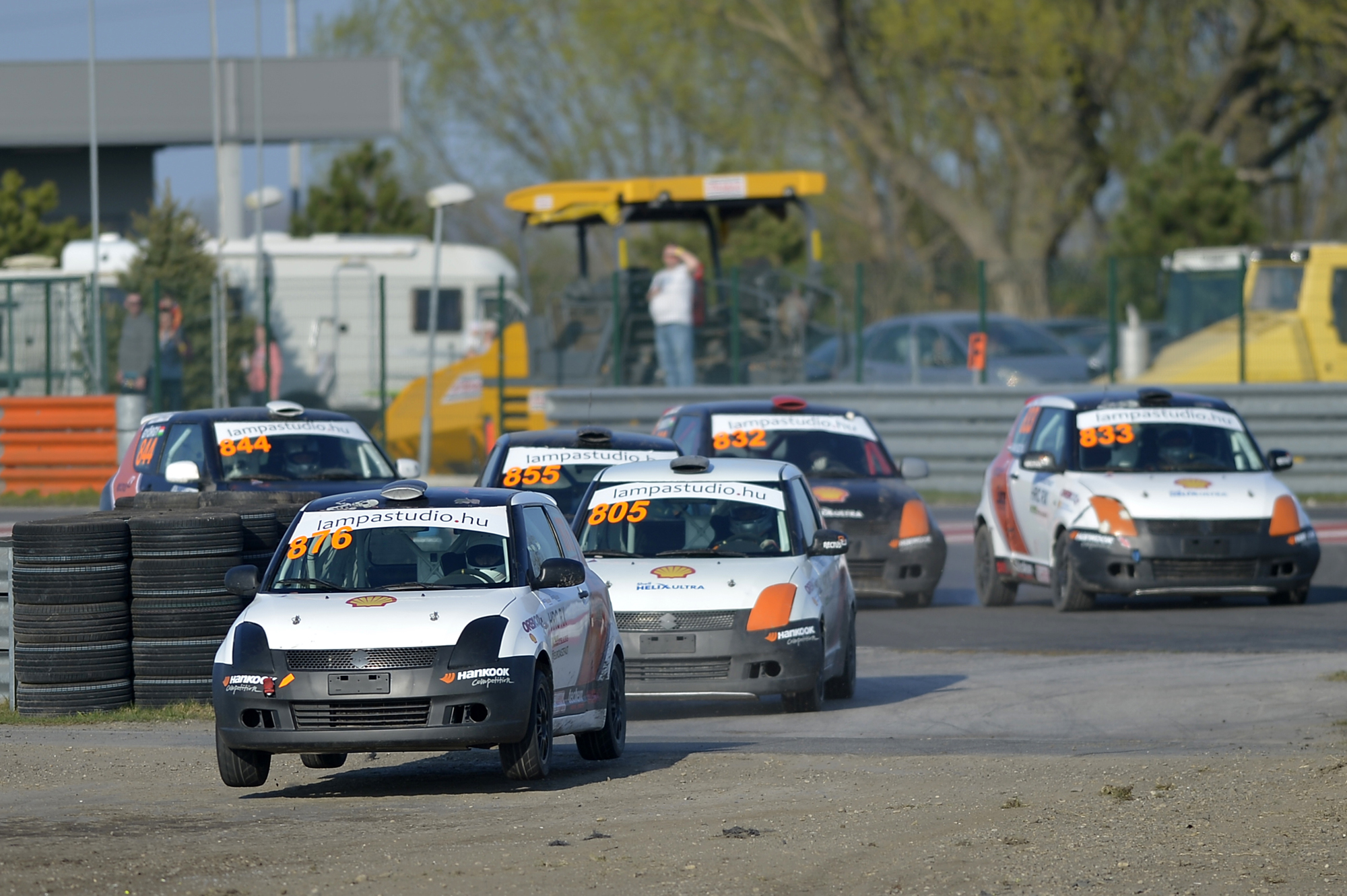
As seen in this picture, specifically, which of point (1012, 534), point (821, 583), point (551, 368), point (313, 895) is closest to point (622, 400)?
point (551, 368)

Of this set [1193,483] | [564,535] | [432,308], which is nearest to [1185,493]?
[1193,483]

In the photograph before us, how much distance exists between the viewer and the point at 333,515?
972 cm

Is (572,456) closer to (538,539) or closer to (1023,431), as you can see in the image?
(1023,431)

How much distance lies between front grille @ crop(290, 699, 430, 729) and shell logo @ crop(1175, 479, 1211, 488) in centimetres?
888

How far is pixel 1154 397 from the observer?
1706 cm

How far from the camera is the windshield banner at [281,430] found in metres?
16.5

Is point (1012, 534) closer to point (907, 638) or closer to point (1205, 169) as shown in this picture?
point (907, 638)

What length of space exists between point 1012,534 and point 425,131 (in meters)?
45.6

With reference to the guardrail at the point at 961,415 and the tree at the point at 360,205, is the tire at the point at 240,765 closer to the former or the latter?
the guardrail at the point at 961,415

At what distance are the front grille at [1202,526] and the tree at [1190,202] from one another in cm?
2361

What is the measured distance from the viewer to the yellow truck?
25156mm

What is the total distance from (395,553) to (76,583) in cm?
254

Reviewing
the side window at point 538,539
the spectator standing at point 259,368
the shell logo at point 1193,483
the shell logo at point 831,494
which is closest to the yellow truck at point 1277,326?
the shell logo at point 1193,483

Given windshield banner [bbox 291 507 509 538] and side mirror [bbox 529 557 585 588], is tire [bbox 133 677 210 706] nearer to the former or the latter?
windshield banner [bbox 291 507 509 538]
